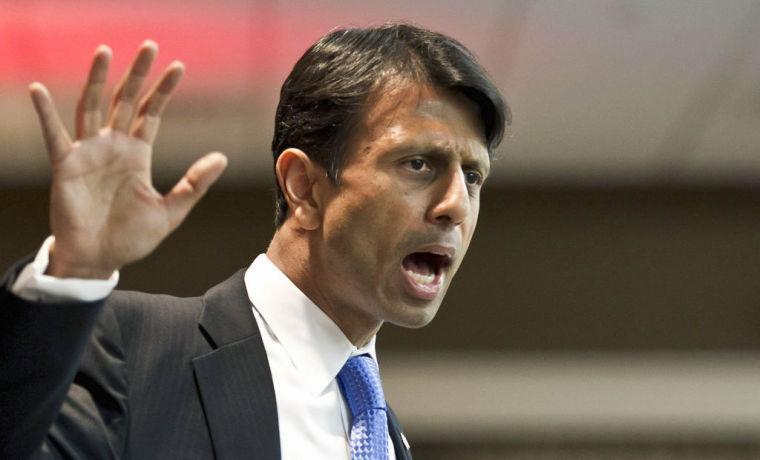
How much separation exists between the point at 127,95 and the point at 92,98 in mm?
40

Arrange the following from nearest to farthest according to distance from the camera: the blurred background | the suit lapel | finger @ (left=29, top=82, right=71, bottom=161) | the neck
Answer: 1. finger @ (left=29, top=82, right=71, bottom=161)
2. the suit lapel
3. the neck
4. the blurred background

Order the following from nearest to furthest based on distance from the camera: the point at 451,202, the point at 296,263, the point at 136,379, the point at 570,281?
the point at 136,379
the point at 451,202
the point at 296,263
the point at 570,281

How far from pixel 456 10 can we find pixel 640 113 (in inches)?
52.1

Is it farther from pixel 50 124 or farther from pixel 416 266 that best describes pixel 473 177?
pixel 50 124

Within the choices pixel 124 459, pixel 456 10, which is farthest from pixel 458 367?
pixel 124 459

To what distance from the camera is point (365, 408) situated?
1.76 meters

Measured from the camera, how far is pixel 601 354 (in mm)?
6230

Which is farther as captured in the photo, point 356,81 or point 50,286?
point 356,81

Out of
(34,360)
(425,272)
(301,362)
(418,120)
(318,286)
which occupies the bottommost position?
(34,360)

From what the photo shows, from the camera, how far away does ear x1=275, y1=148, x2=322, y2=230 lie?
182 cm

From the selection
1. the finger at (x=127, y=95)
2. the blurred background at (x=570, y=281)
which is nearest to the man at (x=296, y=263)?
the finger at (x=127, y=95)

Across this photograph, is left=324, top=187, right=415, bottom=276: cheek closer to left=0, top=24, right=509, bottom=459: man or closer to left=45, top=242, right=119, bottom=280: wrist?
left=0, top=24, right=509, bottom=459: man

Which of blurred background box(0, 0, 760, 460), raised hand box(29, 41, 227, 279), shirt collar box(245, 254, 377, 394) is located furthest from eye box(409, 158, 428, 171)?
blurred background box(0, 0, 760, 460)

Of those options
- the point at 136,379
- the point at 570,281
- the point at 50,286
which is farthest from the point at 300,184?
the point at 570,281
